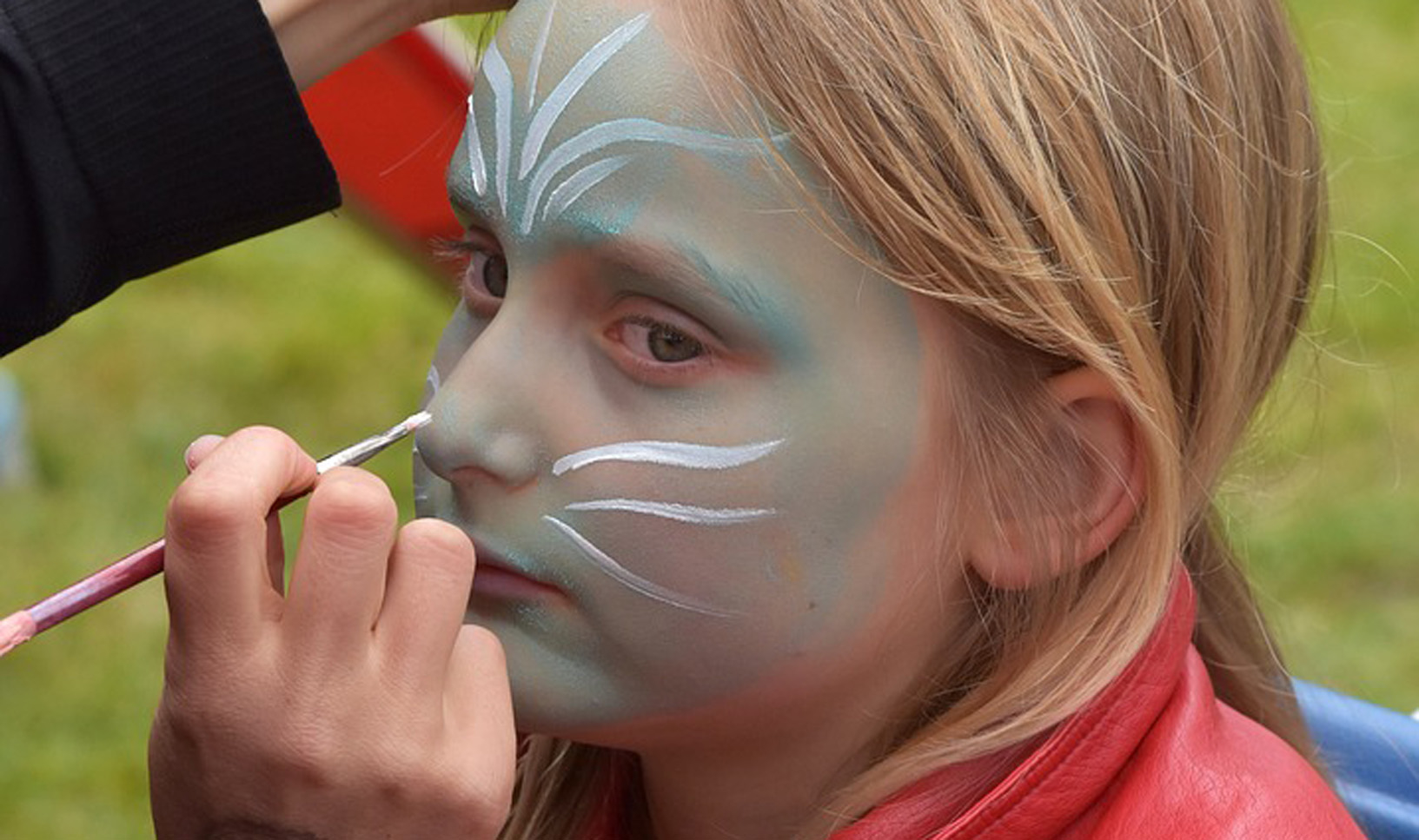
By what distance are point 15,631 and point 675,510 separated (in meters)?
0.41

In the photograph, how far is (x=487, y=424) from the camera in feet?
4.39

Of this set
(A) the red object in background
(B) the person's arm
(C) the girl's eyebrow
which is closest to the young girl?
(C) the girl's eyebrow

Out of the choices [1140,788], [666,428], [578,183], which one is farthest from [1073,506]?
[578,183]

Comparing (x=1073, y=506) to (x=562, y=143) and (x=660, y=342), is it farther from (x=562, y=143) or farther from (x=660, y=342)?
(x=562, y=143)

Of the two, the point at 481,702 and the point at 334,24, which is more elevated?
the point at 334,24

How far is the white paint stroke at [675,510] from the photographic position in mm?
1345

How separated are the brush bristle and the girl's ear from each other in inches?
24.0

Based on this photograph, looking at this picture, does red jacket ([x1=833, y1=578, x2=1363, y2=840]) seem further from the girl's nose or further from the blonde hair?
the girl's nose

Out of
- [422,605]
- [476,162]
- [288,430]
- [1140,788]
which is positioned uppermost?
[476,162]

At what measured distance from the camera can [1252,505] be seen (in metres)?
1.97

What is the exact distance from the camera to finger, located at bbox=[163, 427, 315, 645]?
A: 3.78 ft

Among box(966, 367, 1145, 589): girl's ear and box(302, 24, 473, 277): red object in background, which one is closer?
box(966, 367, 1145, 589): girl's ear

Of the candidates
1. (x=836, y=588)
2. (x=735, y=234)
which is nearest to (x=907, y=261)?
(x=735, y=234)

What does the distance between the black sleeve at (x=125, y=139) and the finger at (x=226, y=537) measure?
47cm
